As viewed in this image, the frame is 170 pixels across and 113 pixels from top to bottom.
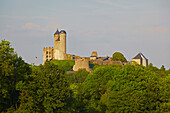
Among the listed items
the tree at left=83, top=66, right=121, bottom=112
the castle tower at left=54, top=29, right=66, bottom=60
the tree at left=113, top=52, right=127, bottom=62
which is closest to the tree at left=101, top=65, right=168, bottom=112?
the tree at left=83, top=66, right=121, bottom=112

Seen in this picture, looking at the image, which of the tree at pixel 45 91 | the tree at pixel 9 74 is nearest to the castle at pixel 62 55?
the tree at pixel 45 91

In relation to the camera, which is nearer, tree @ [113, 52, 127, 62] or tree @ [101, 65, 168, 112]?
tree @ [101, 65, 168, 112]

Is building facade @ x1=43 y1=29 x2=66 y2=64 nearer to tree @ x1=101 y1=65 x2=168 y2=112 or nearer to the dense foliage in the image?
the dense foliage

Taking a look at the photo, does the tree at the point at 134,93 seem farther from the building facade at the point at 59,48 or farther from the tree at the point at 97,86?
the building facade at the point at 59,48

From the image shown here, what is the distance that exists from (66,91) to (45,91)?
2.59 m

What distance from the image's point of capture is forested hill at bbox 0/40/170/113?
34.8m

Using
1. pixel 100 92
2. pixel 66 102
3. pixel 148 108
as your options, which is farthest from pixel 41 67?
pixel 100 92

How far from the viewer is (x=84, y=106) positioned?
51719mm

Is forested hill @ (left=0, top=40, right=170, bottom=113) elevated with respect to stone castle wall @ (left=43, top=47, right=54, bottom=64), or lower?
lower

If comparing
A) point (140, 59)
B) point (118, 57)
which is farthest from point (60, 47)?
point (140, 59)

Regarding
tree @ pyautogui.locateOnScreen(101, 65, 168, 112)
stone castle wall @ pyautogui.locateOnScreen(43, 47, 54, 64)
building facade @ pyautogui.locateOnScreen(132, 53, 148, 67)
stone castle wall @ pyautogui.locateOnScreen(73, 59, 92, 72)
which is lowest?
tree @ pyautogui.locateOnScreen(101, 65, 168, 112)

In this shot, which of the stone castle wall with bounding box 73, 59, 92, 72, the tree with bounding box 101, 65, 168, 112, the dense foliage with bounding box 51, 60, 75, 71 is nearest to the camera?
the tree with bounding box 101, 65, 168, 112

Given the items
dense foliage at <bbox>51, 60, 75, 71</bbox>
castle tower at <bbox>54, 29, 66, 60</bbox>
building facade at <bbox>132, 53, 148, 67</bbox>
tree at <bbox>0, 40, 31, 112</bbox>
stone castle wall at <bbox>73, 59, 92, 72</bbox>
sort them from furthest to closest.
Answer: castle tower at <bbox>54, 29, 66, 60</bbox>, building facade at <bbox>132, 53, 148, 67</bbox>, dense foliage at <bbox>51, 60, 75, 71</bbox>, stone castle wall at <bbox>73, 59, 92, 72</bbox>, tree at <bbox>0, 40, 31, 112</bbox>

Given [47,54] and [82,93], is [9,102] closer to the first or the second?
[82,93]
